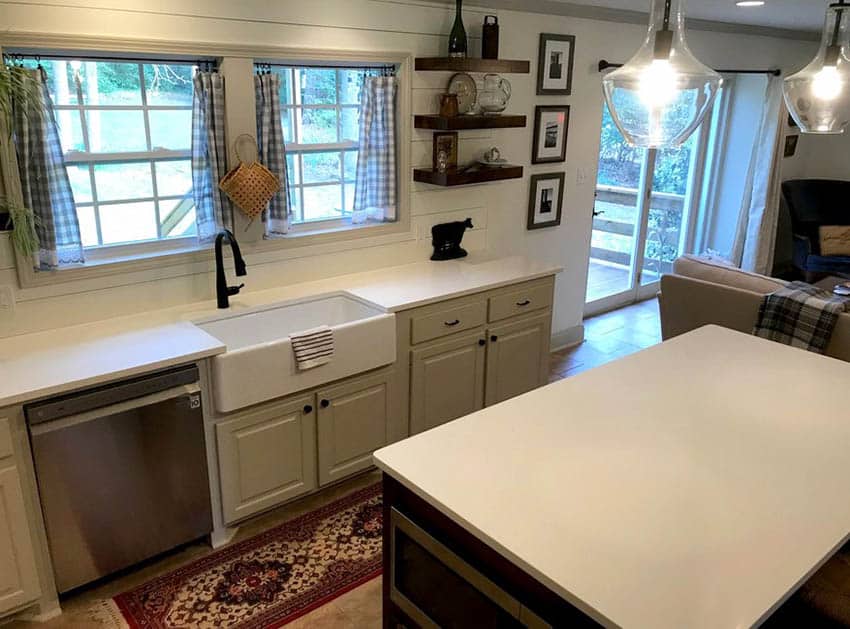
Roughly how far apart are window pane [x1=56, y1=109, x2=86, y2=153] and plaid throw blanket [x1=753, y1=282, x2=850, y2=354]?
3190 millimetres

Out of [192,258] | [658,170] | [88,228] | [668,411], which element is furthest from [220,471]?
[658,170]

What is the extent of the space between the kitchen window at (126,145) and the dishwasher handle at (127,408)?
79 centimetres

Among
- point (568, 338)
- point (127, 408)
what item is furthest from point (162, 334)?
point (568, 338)

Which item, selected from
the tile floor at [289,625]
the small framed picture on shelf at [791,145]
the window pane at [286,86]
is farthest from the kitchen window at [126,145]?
the small framed picture on shelf at [791,145]

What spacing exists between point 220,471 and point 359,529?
25.5 inches

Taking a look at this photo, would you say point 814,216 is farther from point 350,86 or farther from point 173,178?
point 173,178

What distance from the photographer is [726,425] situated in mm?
1994

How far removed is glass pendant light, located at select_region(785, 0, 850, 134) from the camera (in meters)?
2.32

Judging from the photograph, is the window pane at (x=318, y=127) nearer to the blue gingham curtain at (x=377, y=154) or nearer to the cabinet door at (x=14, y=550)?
the blue gingham curtain at (x=377, y=154)

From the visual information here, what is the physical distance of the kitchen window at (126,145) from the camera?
2750mm

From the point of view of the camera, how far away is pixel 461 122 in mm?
3559

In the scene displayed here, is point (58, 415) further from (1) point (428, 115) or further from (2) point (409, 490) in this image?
(1) point (428, 115)

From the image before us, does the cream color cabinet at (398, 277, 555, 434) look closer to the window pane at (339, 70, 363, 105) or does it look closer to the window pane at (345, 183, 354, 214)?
the window pane at (345, 183, 354, 214)

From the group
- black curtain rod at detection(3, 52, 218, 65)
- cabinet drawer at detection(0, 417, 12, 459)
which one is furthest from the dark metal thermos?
cabinet drawer at detection(0, 417, 12, 459)
